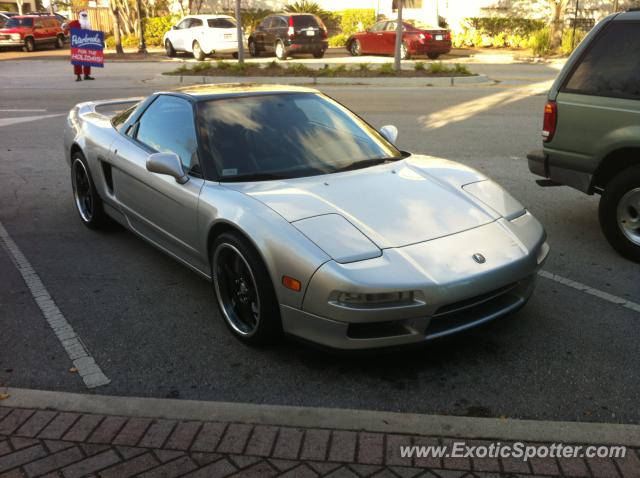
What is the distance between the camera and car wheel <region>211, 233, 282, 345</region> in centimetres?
357

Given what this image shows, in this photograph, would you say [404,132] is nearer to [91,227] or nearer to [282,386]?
[91,227]

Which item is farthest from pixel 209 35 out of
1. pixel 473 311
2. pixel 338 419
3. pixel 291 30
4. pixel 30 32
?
pixel 338 419

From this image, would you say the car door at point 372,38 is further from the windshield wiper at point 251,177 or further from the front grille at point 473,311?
the front grille at point 473,311

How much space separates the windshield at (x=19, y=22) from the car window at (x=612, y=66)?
36.5 m

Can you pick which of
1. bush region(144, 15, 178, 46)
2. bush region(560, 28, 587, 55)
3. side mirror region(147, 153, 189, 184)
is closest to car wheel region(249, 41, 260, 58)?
bush region(144, 15, 178, 46)

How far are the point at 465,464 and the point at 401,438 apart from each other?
0.31 m

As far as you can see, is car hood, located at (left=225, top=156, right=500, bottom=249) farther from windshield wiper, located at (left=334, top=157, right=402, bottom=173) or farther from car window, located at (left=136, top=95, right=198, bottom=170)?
car window, located at (left=136, top=95, right=198, bottom=170)

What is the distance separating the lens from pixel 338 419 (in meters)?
3.06

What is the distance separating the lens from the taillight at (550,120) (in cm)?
Answer: 547

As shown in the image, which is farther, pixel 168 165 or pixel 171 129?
pixel 171 129

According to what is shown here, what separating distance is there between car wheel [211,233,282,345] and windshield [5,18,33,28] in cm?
3674

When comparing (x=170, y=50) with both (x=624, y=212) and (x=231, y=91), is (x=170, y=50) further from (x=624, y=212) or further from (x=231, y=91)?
(x=624, y=212)

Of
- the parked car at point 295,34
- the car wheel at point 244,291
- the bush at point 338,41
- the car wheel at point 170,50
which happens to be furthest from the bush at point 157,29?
the car wheel at point 244,291

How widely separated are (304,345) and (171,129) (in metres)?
2.15
